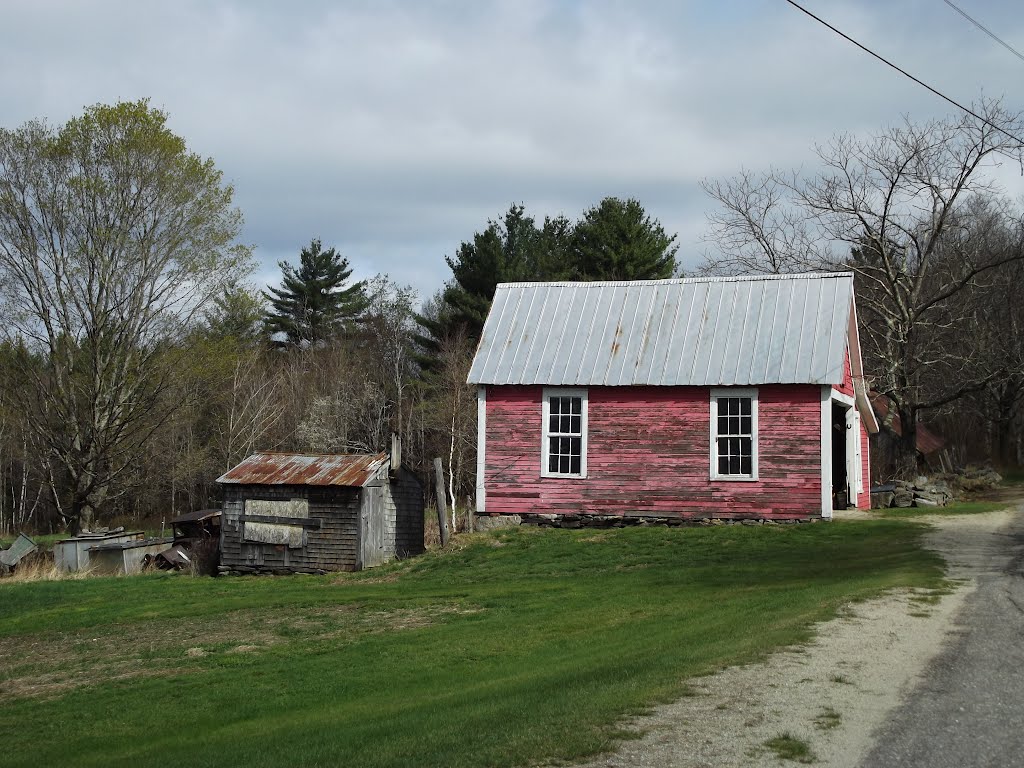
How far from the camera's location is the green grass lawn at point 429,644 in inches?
331

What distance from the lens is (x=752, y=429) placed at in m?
23.7

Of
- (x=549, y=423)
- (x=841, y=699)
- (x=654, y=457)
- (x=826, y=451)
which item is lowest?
(x=841, y=699)

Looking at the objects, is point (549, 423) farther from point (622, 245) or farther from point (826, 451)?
point (622, 245)

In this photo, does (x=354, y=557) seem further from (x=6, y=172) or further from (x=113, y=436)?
(x=6, y=172)

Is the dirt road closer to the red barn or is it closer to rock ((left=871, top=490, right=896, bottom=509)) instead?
the red barn

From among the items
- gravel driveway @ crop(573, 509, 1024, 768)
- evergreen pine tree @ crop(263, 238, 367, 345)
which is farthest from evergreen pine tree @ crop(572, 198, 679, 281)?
gravel driveway @ crop(573, 509, 1024, 768)

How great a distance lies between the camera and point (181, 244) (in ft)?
109

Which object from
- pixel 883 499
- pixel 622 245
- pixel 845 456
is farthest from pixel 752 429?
pixel 622 245

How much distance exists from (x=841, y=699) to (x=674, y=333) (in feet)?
58.7

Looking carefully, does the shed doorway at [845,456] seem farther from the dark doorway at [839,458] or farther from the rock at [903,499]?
the rock at [903,499]

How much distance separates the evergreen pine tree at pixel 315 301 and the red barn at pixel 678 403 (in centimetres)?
3787

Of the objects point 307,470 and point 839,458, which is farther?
point 839,458

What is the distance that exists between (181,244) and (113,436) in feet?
21.1

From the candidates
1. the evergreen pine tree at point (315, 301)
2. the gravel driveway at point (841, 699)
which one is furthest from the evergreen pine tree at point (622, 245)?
the gravel driveway at point (841, 699)
